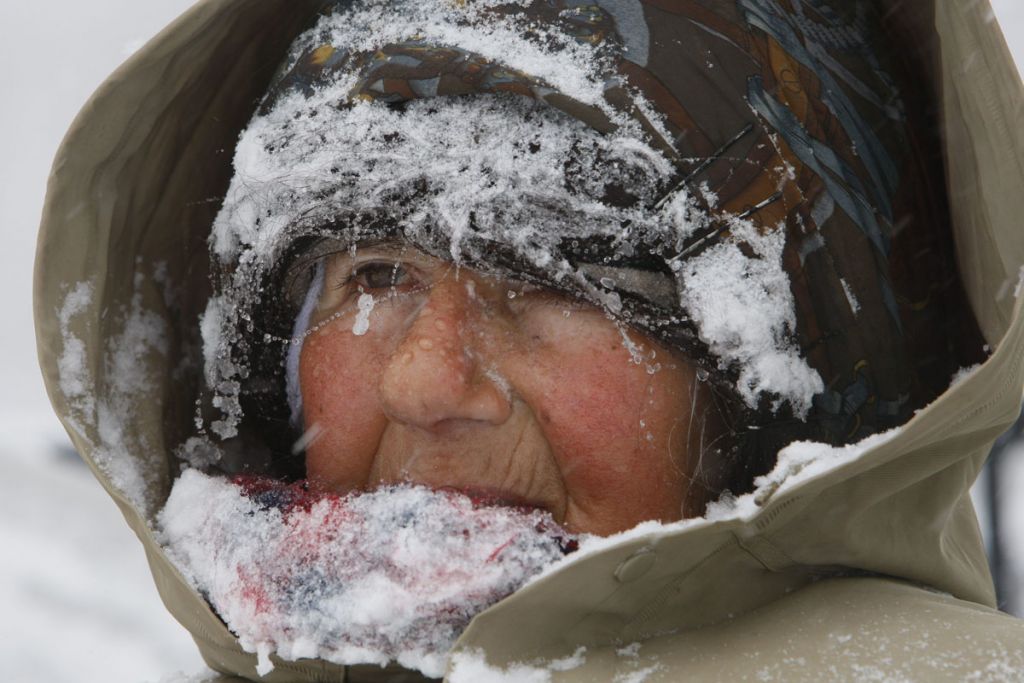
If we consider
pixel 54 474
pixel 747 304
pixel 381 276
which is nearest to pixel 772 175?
pixel 747 304

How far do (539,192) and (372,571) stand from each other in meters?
0.67

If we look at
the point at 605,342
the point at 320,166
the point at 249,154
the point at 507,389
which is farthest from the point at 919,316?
the point at 249,154

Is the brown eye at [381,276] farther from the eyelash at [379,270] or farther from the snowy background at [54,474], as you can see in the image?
the snowy background at [54,474]

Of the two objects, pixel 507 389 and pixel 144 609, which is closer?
pixel 507 389

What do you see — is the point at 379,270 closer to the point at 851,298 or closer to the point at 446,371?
the point at 446,371

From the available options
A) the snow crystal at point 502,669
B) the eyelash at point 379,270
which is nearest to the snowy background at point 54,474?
the eyelash at point 379,270

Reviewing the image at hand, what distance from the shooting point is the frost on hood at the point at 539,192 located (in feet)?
5.54

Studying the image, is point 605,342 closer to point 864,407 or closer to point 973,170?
point 864,407

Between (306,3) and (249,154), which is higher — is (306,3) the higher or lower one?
the higher one

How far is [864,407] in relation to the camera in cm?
176

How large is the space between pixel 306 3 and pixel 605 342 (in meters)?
0.95

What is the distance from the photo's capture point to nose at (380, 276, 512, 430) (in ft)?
5.83

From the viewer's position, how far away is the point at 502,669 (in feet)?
4.79

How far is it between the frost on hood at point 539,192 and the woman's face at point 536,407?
0.07m
